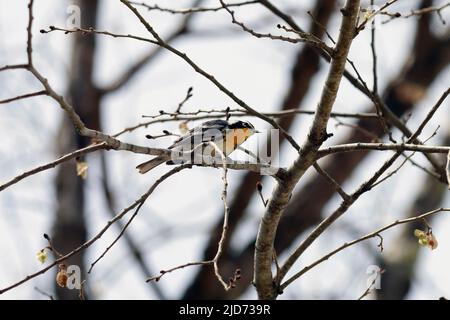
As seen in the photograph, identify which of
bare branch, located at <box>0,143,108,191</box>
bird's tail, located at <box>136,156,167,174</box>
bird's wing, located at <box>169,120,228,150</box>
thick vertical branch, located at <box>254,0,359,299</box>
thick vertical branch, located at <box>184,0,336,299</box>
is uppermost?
thick vertical branch, located at <box>184,0,336,299</box>

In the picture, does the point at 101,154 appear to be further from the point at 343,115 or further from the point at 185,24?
the point at 343,115

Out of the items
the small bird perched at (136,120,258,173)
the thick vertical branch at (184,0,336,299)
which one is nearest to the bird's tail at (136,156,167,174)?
the small bird perched at (136,120,258,173)

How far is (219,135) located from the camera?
4.81 metres

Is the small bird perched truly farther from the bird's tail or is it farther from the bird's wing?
the bird's tail

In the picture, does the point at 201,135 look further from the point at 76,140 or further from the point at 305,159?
the point at 76,140

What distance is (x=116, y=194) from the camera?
8828 mm

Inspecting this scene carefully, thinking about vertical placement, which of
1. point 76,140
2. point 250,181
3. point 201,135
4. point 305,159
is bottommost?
point 305,159

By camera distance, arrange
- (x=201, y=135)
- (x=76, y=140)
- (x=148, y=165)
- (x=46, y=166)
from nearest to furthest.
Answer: (x=46, y=166), (x=148, y=165), (x=201, y=135), (x=76, y=140)

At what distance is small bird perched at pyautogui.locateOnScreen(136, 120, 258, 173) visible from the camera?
15.3 ft

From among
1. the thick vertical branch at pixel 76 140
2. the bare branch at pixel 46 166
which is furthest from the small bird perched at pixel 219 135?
the thick vertical branch at pixel 76 140

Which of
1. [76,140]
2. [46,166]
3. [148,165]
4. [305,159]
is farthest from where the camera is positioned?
[76,140]

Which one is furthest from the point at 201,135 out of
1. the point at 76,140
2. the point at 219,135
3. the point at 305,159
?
the point at 76,140

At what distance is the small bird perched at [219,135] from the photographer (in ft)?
15.3
